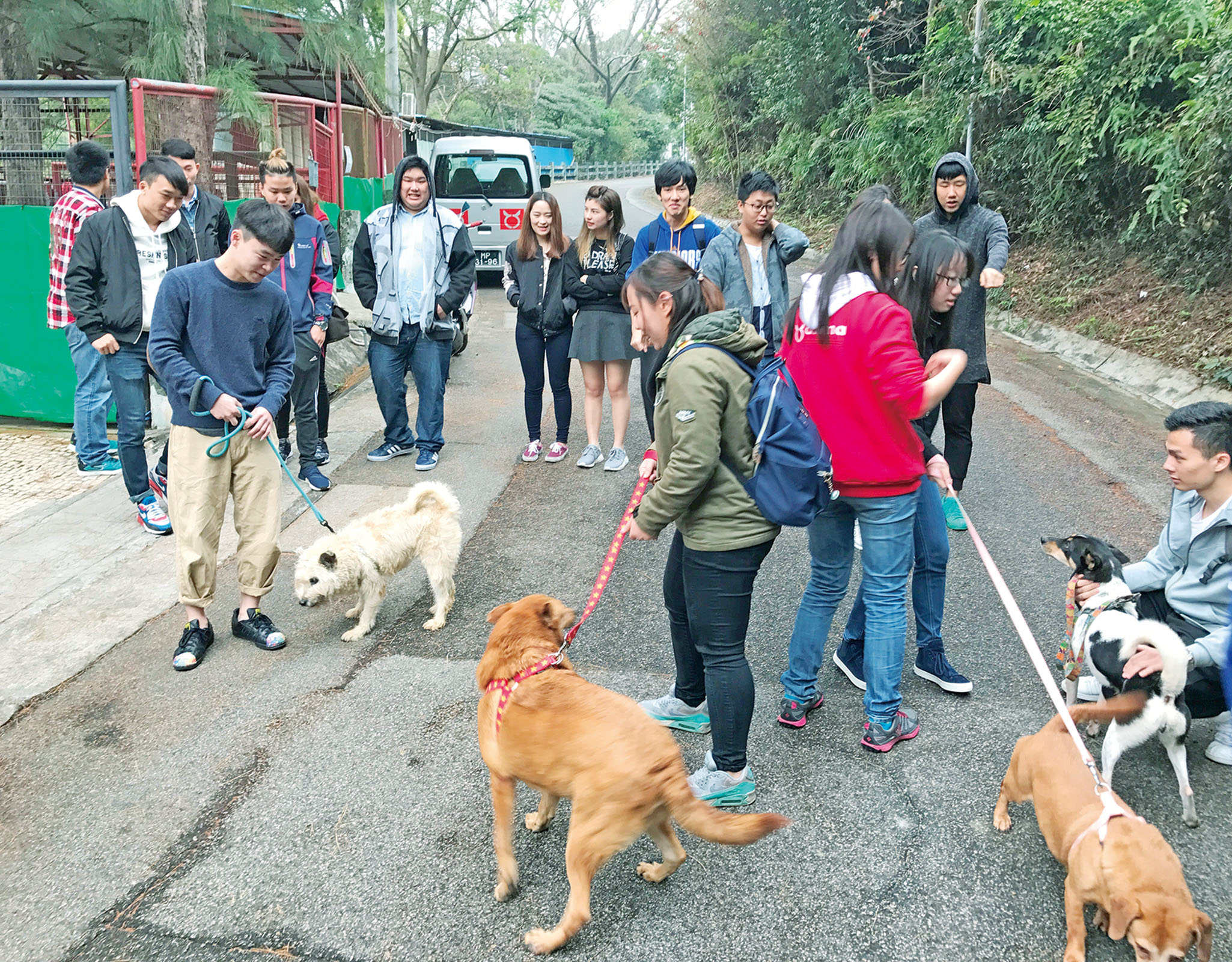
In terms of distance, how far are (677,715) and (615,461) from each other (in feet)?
11.0

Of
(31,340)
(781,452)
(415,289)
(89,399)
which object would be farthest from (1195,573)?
(31,340)

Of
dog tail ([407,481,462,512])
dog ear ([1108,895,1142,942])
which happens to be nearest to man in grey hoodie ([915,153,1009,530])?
dog tail ([407,481,462,512])

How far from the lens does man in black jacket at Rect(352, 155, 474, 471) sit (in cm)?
651

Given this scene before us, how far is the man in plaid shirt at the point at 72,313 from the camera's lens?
19.0 ft

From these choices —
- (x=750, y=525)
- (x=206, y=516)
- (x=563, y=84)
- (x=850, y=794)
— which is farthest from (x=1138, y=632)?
(x=563, y=84)

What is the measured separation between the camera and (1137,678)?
319 centimetres

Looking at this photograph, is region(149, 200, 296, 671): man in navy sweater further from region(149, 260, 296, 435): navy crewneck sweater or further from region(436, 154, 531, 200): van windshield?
region(436, 154, 531, 200): van windshield

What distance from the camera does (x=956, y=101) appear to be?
45.5 feet

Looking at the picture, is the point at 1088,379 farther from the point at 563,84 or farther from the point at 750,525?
the point at 563,84

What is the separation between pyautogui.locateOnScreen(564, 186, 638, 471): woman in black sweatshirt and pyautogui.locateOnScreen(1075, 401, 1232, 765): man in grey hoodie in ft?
11.5

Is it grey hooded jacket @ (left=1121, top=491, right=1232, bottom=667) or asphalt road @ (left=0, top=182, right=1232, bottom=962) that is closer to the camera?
asphalt road @ (left=0, top=182, right=1232, bottom=962)

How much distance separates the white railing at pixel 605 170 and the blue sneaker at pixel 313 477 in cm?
4199

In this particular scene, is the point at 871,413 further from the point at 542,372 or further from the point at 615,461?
the point at 542,372

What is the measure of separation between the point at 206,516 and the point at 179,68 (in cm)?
944
